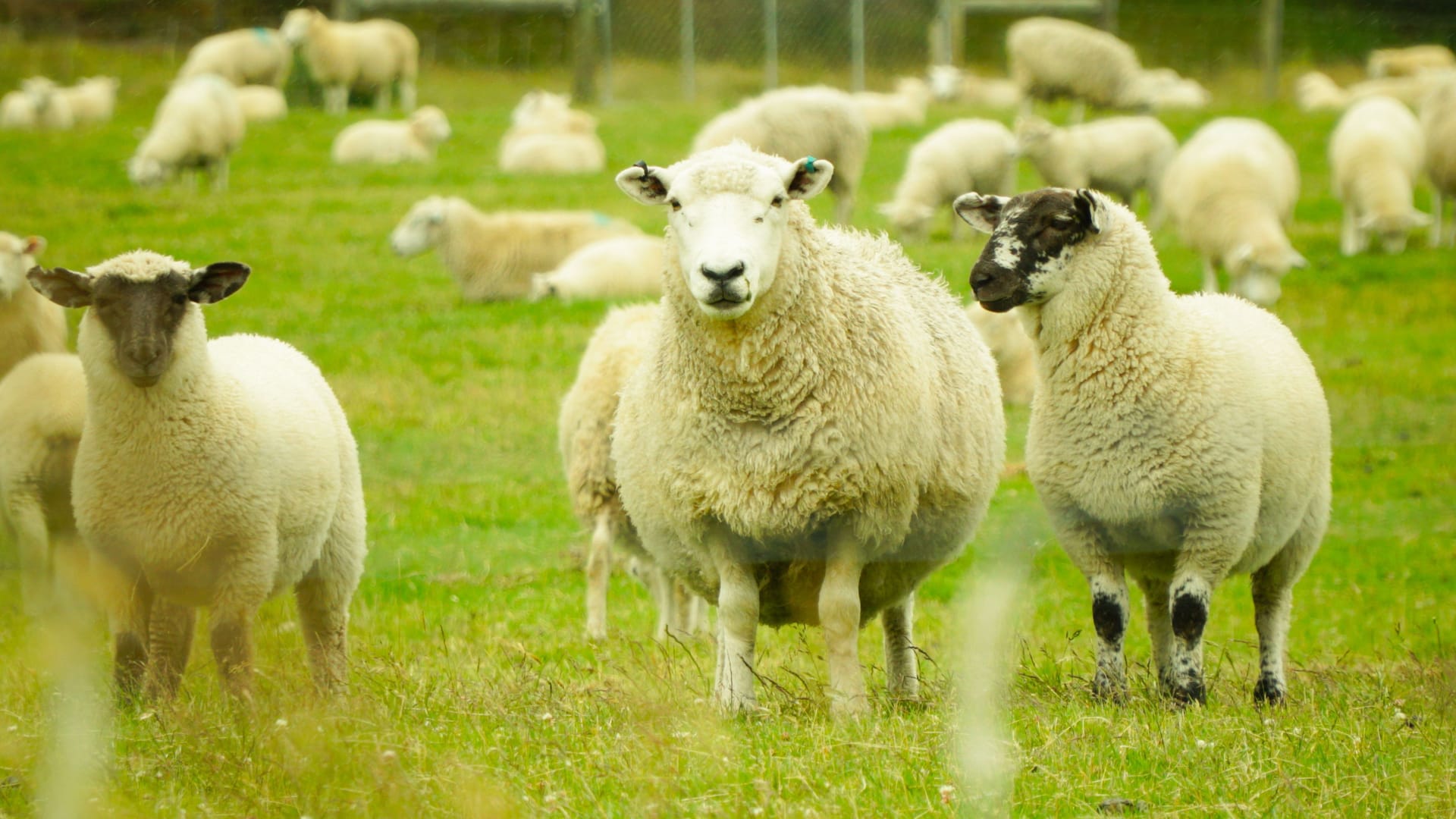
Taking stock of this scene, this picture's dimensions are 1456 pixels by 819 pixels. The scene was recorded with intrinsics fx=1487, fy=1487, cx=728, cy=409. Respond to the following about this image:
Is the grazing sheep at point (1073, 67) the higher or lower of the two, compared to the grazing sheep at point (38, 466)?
lower

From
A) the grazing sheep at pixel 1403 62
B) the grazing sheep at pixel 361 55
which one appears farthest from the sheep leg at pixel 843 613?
the grazing sheep at pixel 1403 62

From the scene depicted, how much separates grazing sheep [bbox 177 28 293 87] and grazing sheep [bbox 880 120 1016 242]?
11.0m

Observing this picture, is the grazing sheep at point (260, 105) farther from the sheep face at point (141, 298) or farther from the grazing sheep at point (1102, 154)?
the sheep face at point (141, 298)

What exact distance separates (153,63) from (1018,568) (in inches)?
446

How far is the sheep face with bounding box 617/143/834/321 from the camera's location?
4.29 m

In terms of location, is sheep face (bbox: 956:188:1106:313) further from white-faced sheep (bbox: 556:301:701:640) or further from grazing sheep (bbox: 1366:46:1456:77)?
grazing sheep (bbox: 1366:46:1456:77)

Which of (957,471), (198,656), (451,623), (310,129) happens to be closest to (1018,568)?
(957,471)

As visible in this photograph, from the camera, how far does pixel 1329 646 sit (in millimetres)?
6504

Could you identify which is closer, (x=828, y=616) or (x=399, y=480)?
(x=828, y=616)

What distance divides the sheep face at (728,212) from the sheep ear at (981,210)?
633 millimetres

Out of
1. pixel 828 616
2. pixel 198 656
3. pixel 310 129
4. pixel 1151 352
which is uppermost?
pixel 1151 352

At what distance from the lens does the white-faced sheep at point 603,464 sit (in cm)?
670

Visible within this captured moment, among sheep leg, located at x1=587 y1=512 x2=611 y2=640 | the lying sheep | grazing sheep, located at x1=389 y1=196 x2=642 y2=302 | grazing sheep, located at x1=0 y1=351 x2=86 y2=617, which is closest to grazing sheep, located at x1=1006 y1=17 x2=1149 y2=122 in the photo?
the lying sheep

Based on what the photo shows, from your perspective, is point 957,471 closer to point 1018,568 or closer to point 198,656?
point 1018,568
